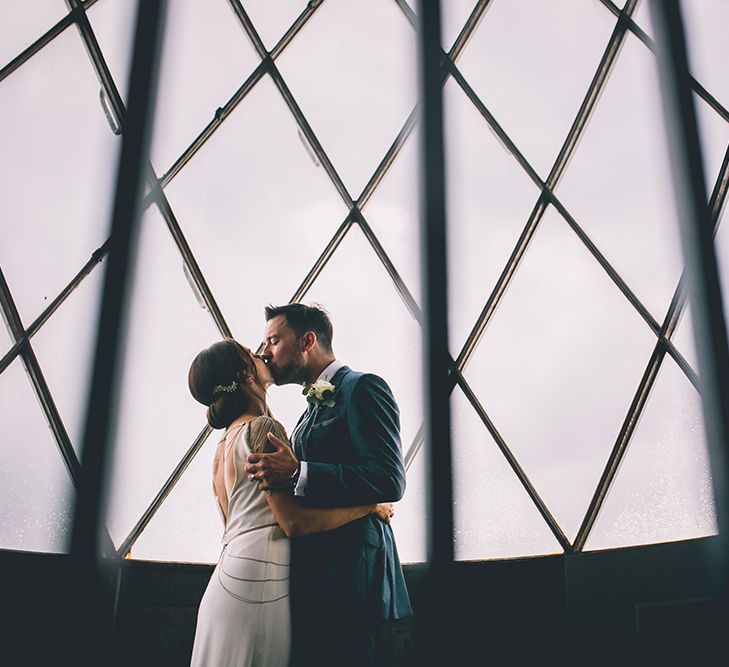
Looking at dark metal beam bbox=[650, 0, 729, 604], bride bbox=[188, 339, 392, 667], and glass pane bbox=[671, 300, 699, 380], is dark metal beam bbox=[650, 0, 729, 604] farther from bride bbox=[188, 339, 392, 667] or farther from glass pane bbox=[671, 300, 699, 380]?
bride bbox=[188, 339, 392, 667]

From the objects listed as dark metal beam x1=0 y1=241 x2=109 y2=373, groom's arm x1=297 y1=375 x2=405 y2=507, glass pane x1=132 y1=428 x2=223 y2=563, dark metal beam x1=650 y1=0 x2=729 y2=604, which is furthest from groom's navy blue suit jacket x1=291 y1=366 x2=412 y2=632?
dark metal beam x1=0 y1=241 x2=109 y2=373

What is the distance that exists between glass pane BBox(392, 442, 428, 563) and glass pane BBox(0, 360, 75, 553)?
1.27 m

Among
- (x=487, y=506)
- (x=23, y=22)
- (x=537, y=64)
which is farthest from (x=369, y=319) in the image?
(x=23, y=22)

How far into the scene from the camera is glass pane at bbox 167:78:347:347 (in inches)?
124

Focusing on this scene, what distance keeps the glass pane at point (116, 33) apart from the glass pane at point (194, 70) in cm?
17

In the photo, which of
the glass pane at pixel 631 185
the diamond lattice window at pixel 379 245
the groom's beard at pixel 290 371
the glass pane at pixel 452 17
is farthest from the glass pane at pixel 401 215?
the groom's beard at pixel 290 371

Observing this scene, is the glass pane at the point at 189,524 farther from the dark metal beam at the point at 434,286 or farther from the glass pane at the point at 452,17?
the glass pane at the point at 452,17

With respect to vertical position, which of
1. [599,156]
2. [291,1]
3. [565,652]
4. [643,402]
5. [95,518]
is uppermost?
[291,1]

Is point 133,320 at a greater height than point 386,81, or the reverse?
point 386,81

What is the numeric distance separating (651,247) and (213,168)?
2.09 metres

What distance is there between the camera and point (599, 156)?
129 inches

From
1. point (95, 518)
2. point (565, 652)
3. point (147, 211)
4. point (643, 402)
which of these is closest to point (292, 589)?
point (95, 518)

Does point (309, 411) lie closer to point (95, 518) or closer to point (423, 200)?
point (95, 518)

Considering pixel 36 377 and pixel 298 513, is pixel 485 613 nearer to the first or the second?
pixel 298 513
